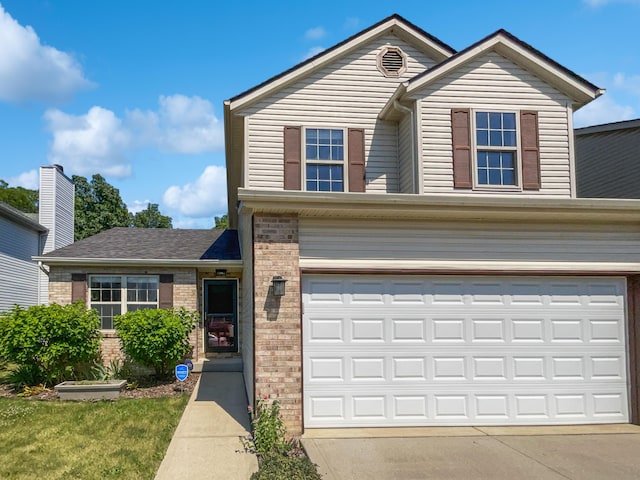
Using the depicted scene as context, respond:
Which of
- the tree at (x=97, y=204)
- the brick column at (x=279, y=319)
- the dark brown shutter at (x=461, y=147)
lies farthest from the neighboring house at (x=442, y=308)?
the tree at (x=97, y=204)

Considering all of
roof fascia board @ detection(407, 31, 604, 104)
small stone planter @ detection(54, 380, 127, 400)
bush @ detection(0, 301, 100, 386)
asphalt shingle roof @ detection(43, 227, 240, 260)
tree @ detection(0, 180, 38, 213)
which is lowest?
small stone planter @ detection(54, 380, 127, 400)

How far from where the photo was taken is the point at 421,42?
1190 cm

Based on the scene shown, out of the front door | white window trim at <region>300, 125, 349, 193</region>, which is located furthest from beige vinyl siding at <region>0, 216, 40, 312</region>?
white window trim at <region>300, 125, 349, 193</region>

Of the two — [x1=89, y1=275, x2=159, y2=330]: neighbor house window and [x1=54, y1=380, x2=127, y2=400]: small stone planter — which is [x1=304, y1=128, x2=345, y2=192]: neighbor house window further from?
[x1=54, y1=380, x2=127, y2=400]: small stone planter

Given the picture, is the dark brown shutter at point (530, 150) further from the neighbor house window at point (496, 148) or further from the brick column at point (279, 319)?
the brick column at point (279, 319)

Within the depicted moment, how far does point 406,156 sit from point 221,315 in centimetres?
652

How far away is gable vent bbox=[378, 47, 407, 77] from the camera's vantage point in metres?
12.0

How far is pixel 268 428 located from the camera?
6.84m

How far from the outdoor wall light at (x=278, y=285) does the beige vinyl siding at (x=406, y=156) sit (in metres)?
4.50

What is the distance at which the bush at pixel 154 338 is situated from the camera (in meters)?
10.9

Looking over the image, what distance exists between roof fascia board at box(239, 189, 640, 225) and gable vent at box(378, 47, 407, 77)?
5489 millimetres

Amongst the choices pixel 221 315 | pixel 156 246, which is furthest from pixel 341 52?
pixel 221 315

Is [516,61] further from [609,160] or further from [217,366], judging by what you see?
[217,366]

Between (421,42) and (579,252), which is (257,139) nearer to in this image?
(421,42)
